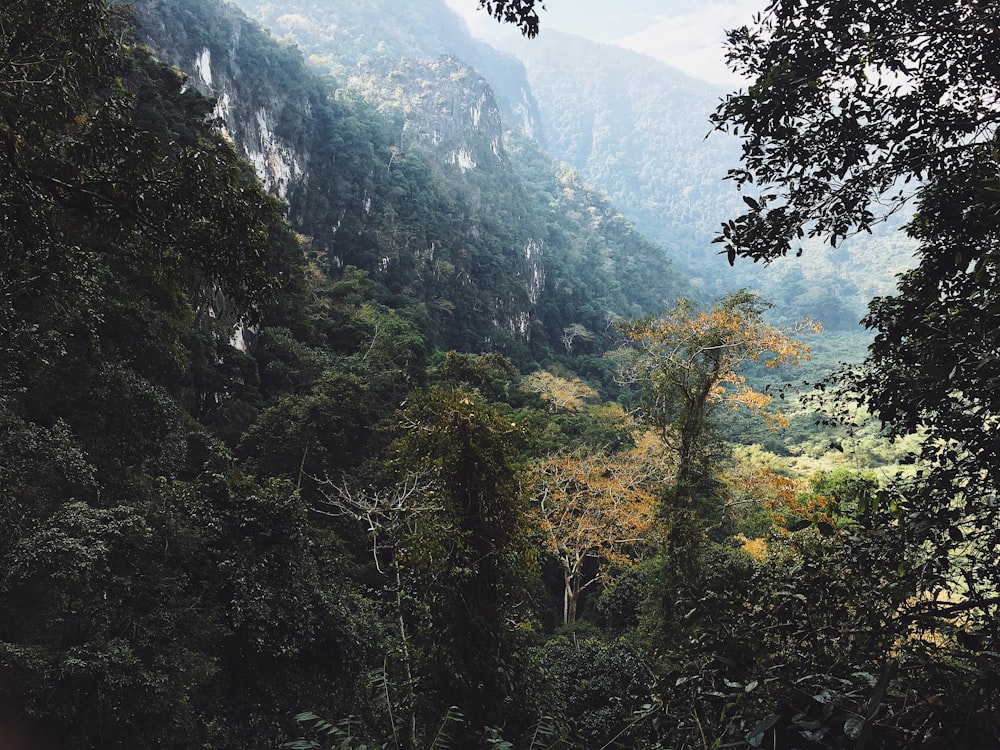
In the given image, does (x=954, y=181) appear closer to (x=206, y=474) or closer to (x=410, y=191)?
(x=206, y=474)

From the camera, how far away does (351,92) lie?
58.4 m

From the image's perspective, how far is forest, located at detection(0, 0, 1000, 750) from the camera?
1715 millimetres

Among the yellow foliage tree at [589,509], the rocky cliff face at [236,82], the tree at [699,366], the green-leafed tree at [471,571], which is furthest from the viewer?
the rocky cliff face at [236,82]

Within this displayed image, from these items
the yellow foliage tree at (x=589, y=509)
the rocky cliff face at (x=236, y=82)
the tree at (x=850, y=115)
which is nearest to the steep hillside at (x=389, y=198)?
the rocky cliff face at (x=236, y=82)

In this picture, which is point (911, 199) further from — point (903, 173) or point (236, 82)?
point (236, 82)

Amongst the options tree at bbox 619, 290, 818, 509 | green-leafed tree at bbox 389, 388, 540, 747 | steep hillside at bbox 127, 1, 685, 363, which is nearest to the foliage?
tree at bbox 619, 290, 818, 509

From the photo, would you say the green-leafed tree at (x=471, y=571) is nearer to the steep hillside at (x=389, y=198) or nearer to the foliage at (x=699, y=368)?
the foliage at (x=699, y=368)

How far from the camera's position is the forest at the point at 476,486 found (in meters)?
1.71

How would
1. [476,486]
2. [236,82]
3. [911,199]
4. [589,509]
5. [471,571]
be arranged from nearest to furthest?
[911,199], [471,571], [476,486], [589,509], [236,82]

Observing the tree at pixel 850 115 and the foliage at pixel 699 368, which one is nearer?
the tree at pixel 850 115

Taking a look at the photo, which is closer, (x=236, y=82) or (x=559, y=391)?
(x=559, y=391)

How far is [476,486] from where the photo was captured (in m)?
4.31

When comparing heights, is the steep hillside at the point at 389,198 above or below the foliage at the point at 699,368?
above

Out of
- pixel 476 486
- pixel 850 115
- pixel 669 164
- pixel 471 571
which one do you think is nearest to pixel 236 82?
pixel 476 486
